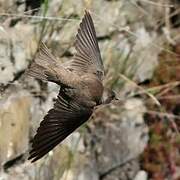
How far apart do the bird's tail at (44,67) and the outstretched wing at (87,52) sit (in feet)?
0.55

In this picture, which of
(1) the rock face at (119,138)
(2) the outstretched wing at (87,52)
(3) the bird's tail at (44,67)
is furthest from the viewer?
(1) the rock face at (119,138)

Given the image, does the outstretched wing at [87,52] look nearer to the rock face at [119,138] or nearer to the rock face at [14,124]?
the rock face at [14,124]

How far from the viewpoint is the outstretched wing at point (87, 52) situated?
10.3 ft

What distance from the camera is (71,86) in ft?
9.78

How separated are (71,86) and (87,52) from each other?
10.9 inches

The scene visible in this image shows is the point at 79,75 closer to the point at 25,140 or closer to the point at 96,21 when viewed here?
the point at 25,140

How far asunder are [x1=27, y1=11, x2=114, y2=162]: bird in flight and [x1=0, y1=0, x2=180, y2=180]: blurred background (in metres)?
0.14

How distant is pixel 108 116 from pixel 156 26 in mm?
733

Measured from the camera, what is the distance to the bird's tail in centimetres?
293

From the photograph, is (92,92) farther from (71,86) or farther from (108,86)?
(108,86)

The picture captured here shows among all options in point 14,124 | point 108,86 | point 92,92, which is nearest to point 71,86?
point 92,92

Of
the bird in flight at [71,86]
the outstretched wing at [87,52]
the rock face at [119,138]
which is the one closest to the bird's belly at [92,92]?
the bird in flight at [71,86]

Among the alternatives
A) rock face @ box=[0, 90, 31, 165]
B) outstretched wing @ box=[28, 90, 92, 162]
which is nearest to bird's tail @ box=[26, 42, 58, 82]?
outstretched wing @ box=[28, 90, 92, 162]

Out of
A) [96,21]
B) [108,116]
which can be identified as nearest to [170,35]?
[108,116]
